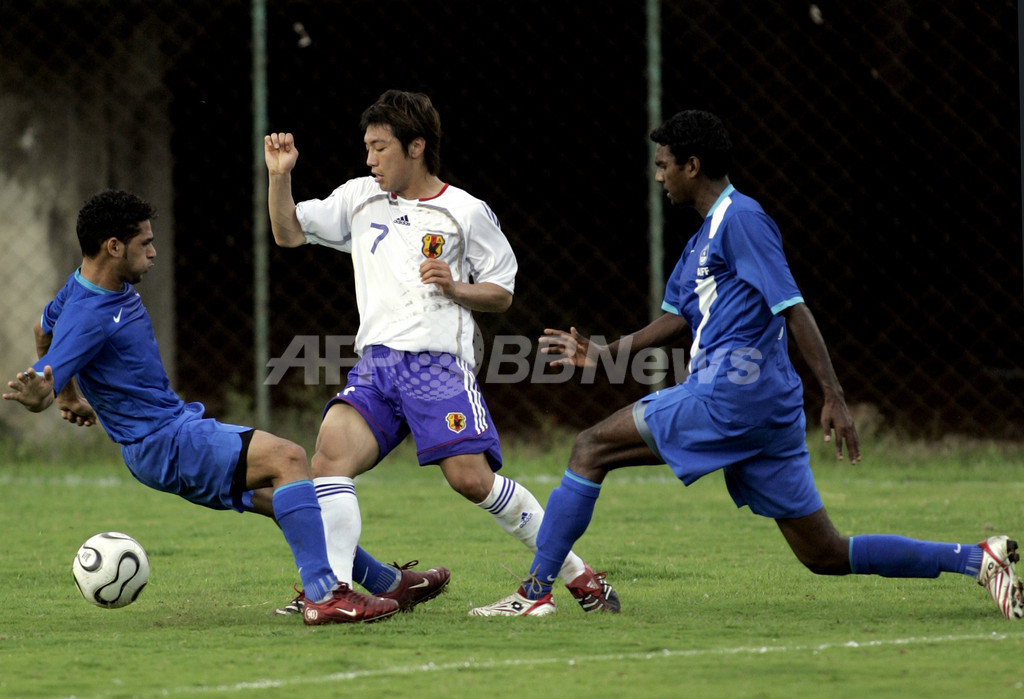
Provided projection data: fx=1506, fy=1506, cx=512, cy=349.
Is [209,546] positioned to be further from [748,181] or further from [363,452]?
[748,181]

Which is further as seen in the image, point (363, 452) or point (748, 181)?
point (748, 181)

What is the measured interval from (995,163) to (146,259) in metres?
6.90

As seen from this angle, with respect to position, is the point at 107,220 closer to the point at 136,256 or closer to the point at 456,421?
the point at 136,256

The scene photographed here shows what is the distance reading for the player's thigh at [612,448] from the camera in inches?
182

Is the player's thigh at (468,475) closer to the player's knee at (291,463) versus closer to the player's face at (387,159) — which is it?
the player's knee at (291,463)


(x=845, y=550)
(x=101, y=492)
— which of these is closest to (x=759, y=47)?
(x=101, y=492)

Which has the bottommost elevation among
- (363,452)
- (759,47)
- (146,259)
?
(363,452)

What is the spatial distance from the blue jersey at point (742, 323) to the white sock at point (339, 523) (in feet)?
3.79

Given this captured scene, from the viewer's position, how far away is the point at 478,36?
10.3 metres

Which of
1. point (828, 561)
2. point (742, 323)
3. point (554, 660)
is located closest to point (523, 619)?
point (554, 660)

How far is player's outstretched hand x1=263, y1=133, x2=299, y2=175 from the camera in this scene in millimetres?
5168

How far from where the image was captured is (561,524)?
15.4 feet

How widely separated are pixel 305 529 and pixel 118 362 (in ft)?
2.63

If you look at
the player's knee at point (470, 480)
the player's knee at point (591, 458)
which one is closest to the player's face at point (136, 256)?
the player's knee at point (470, 480)
